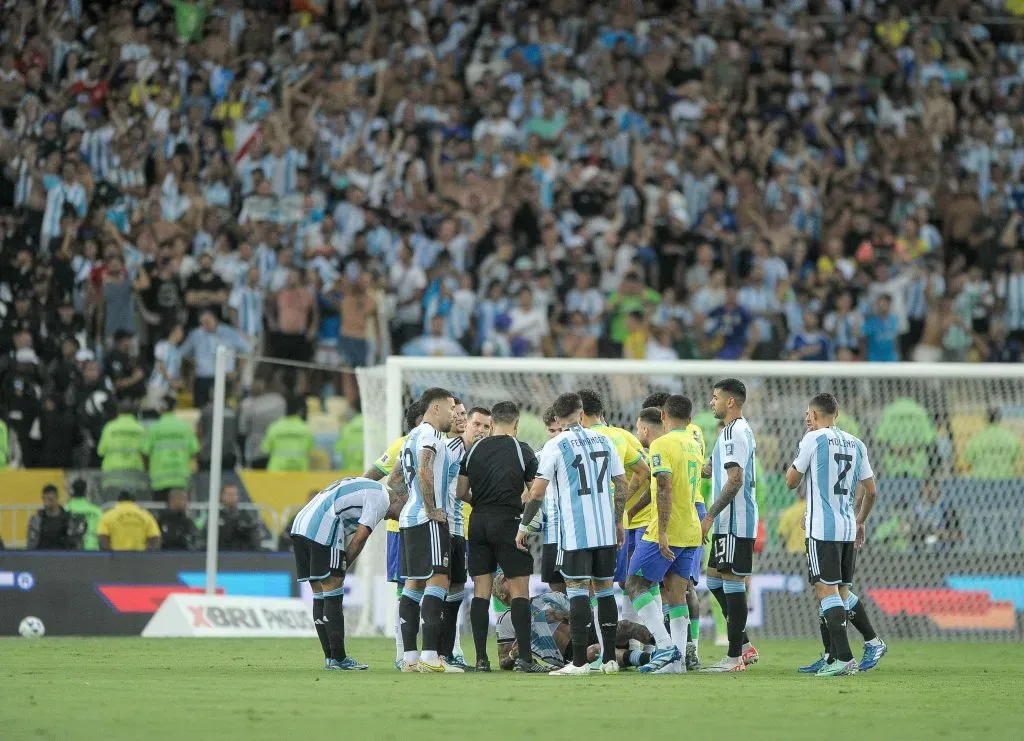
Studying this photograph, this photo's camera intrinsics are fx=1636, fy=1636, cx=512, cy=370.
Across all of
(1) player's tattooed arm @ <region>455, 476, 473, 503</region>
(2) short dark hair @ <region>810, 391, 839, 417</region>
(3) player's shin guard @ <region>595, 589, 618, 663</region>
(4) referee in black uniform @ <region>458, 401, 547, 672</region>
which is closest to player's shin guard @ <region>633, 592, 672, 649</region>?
(3) player's shin guard @ <region>595, 589, 618, 663</region>

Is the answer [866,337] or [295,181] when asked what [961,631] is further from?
[295,181]

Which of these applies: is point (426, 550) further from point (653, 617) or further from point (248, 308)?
point (248, 308)

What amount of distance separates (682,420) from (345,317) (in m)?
10.6

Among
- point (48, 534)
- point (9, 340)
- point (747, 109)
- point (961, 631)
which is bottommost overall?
point (961, 631)

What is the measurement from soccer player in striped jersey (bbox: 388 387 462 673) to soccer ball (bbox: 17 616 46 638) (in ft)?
24.1

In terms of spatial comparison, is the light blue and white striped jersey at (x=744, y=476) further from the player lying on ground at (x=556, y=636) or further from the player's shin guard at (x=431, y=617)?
the player's shin guard at (x=431, y=617)

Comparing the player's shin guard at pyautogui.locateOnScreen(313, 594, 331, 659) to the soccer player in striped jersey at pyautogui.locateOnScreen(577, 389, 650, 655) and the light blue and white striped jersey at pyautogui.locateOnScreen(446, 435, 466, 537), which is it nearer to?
the light blue and white striped jersey at pyautogui.locateOnScreen(446, 435, 466, 537)

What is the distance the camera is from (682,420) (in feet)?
42.0

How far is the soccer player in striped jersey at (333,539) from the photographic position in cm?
1259

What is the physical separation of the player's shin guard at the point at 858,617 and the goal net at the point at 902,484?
18.6ft

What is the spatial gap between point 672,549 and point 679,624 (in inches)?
23.1

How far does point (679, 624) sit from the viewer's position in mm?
12711

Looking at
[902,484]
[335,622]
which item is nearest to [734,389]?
[335,622]

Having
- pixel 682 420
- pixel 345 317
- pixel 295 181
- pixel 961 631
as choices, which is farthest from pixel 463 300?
pixel 682 420
